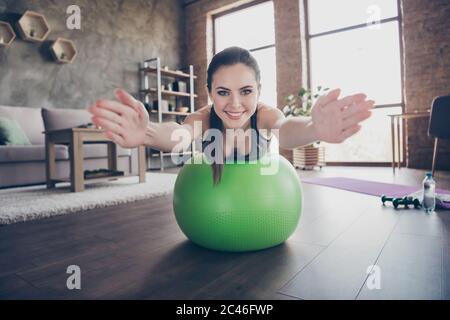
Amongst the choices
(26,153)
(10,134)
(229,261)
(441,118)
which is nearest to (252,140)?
(229,261)

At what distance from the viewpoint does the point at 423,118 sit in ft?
13.6

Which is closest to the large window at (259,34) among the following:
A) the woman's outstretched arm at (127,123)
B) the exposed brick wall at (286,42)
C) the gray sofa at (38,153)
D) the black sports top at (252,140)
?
the exposed brick wall at (286,42)

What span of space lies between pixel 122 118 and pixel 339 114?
56 centimetres

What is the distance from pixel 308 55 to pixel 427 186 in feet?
12.7

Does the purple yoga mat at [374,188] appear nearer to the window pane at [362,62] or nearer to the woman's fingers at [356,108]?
the woman's fingers at [356,108]

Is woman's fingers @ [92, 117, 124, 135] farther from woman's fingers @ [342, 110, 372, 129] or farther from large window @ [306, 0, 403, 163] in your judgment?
large window @ [306, 0, 403, 163]

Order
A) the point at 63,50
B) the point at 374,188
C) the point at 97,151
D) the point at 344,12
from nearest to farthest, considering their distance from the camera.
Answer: the point at 374,188, the point at 97,151, the point at 63,50, the point at 344,12

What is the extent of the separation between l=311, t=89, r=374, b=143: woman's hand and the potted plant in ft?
11.2

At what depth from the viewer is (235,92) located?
1.11 meters

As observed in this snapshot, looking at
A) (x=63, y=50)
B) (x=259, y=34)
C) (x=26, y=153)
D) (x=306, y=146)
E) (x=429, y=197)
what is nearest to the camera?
(x=429, y=197)

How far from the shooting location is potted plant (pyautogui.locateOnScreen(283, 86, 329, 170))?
4.38 metres

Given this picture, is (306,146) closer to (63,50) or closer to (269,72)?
(269,72)

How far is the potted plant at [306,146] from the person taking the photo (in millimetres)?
4383

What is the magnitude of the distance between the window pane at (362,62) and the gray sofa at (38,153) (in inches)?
126
